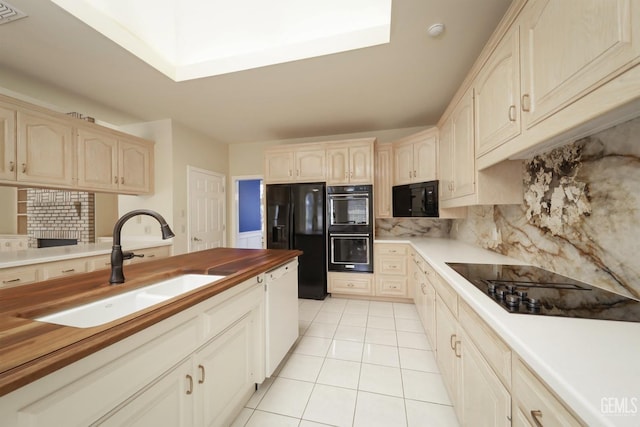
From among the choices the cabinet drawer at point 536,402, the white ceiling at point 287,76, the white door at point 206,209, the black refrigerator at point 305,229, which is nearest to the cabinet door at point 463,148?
the white ceiling at point 287,76

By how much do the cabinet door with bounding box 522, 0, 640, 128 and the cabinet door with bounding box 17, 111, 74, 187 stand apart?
3.84m

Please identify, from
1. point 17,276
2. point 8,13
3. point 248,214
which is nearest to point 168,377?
point 17,276

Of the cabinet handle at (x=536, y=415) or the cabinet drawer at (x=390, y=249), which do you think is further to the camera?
the cabinet drawer at (x=390, y=249)

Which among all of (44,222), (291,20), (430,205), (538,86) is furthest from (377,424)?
(44,222)

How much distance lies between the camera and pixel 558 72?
3.06 ft

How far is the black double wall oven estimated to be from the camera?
129 inches

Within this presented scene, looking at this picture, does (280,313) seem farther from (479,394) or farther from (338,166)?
(338,166)

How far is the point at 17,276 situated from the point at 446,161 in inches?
157

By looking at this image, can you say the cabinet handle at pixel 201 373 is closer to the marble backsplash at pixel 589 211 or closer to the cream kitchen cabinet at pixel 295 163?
the marble backsplash at pixel 589 211

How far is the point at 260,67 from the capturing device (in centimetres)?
216

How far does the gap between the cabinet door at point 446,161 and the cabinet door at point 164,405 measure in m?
2.50

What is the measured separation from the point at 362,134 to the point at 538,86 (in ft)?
9.91

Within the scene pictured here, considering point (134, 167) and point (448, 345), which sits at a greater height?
point (134, 167)

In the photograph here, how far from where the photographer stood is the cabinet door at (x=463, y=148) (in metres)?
1.84
